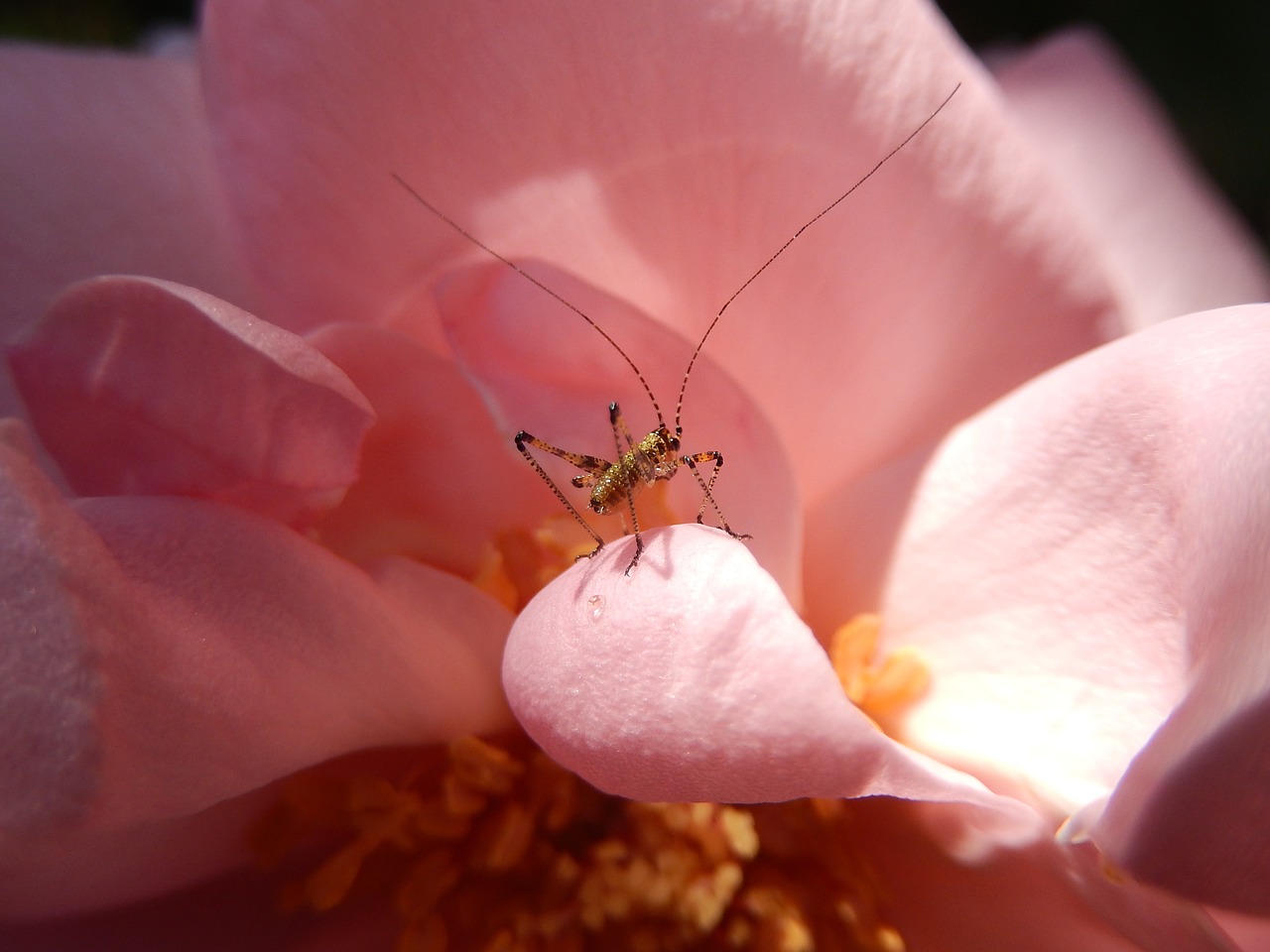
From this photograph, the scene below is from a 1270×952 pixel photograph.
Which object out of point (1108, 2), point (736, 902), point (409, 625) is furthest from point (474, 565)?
point (1108, 2)

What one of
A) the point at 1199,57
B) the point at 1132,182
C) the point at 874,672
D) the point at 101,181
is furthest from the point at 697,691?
the point at 1199,57

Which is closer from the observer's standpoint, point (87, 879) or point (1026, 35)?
point (87, 879)

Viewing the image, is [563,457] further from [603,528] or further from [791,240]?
[791,240]

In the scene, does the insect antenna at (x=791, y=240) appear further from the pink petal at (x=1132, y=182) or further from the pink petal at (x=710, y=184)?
the pink petal at (x=1132, y=182)

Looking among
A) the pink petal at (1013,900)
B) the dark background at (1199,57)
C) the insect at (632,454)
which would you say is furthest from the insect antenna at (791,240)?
the dark background at (1199,57)

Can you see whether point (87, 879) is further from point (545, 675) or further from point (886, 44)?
point (886, 44)

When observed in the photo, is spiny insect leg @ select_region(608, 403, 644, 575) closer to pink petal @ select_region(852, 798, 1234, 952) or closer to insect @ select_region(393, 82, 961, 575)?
insect @ select_region(393, 82, 961, 575)
